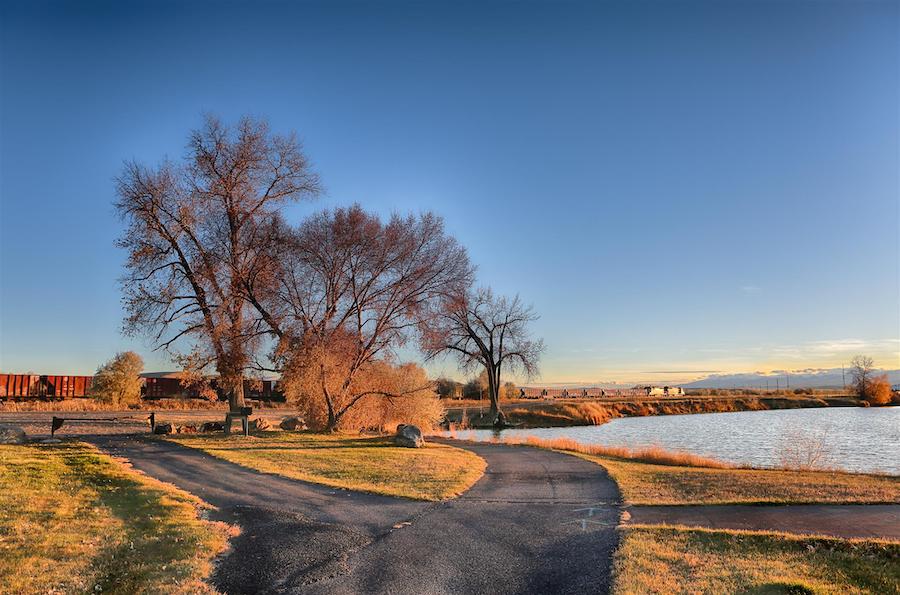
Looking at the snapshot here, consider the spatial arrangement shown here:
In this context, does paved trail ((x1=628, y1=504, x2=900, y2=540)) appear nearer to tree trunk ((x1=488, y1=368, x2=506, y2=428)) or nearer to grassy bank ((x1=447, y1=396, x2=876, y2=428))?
grassy bank ((x1=447, y1=396, x2=876, y2=428))

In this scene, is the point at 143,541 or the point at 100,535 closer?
the point at 143,541

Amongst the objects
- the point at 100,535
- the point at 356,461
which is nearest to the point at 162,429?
the point at 356,461

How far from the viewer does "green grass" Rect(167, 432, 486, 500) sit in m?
13.8

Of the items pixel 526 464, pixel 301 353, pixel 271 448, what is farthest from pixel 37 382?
pixel 526 464

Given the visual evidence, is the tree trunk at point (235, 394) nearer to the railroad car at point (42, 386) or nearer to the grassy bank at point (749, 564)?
the grassy bank at point (749, 564)

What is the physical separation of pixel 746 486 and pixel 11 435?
74.4 ft

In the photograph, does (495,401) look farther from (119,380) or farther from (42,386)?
(42,386)

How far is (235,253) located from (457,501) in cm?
1826

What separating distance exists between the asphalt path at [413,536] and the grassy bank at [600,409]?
23494mm

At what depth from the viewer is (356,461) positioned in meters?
17.5

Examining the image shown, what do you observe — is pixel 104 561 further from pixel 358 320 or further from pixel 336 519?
pixel 358 320

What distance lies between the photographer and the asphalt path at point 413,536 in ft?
24.1

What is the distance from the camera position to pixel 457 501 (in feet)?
39.7

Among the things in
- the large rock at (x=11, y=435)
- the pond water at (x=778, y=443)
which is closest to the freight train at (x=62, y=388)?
the large rock at (x=11, y=435)
